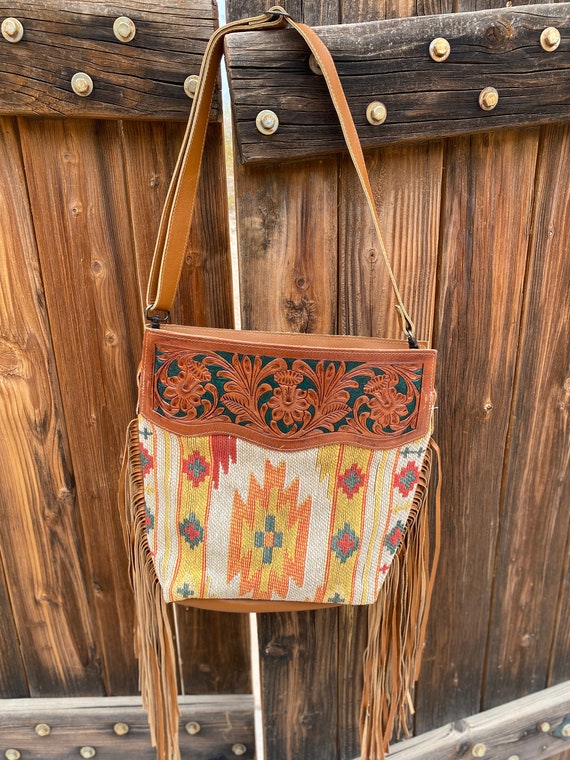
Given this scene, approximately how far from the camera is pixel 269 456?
2.36ft

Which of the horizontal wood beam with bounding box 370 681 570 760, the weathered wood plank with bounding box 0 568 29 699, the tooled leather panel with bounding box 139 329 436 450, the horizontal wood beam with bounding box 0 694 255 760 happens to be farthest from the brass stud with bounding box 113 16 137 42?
the horizontal wood beam with bounding box 370 681 570 760

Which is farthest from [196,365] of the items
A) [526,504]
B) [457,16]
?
[526,504]

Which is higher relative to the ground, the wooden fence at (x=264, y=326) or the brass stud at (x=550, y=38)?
the brass stud at (x=550, y=38)

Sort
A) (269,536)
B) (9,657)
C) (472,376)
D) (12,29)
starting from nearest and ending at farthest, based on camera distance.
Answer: (12,29) → (269,536) → (472,376) → (9,657)

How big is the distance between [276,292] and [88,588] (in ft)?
2.11

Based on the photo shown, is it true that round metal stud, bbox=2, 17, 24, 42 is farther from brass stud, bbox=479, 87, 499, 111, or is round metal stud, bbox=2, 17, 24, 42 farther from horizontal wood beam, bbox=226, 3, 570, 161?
brass stud, bbox=479, 87, 499, 111

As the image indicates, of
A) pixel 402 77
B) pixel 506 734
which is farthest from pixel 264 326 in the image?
pixel 506 734

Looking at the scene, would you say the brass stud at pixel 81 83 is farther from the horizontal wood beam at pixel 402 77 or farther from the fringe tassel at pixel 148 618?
the fringe tassel at pixel 148 618

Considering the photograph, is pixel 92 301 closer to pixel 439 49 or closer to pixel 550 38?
pixel 439 49

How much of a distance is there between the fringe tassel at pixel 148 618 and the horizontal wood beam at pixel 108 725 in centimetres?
15

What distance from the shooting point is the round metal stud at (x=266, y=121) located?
0.65 meters

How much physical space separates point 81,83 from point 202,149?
16 centimetres

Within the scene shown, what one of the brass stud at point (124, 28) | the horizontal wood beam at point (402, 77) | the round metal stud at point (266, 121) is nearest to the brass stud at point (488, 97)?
the horizontal wood beam at point (402, 77)

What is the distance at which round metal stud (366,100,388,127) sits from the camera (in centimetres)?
66
